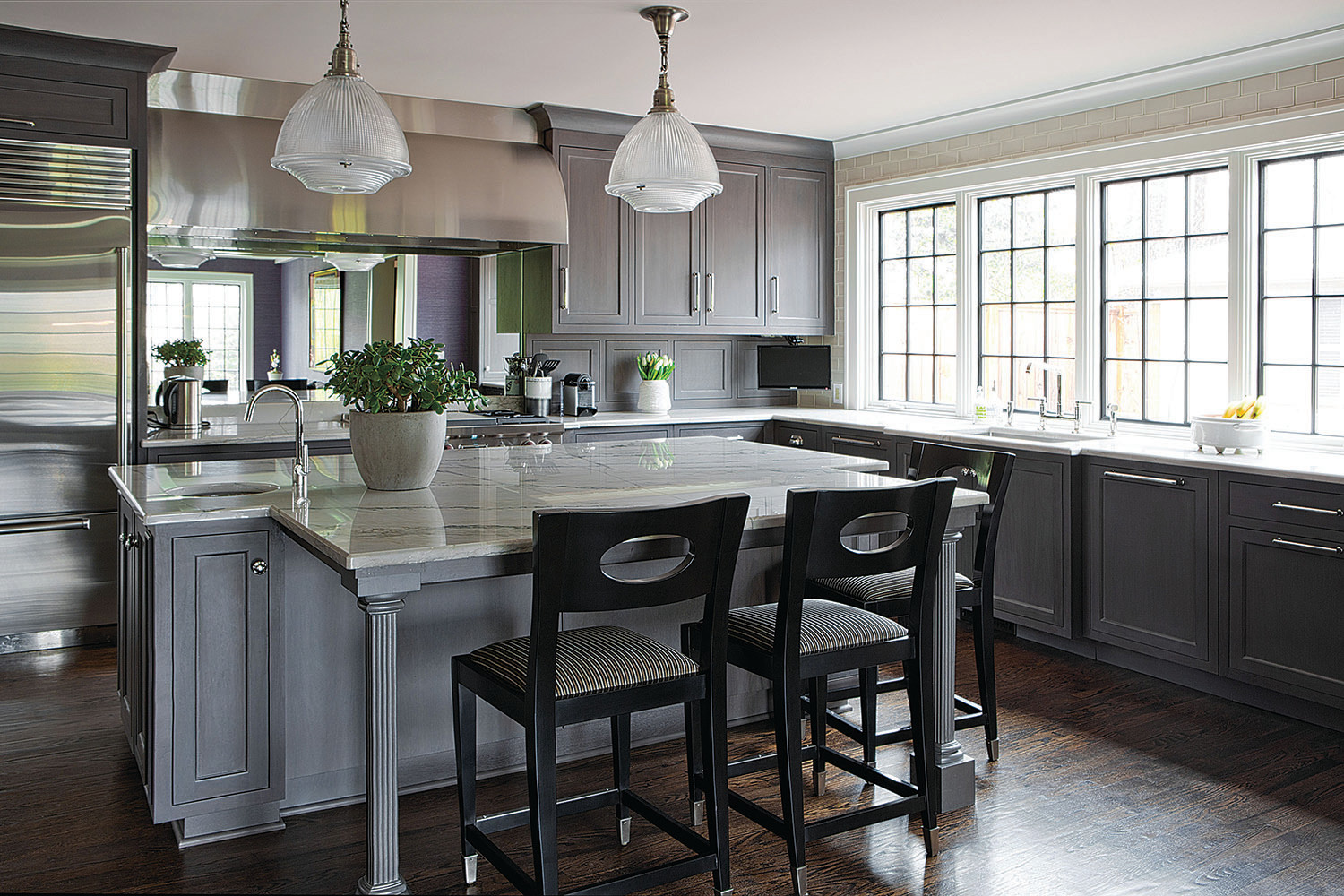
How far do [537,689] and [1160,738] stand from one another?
2391 mm

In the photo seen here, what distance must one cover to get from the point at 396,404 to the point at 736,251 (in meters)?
3.68

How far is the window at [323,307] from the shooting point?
5.61 metres

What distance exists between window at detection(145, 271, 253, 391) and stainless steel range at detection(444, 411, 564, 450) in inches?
43.7

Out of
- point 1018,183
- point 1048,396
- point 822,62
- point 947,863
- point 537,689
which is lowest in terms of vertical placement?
point 947,863

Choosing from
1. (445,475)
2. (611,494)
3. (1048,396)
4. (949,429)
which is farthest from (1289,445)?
(445,475)

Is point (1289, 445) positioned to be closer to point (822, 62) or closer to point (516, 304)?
point (822, 62)

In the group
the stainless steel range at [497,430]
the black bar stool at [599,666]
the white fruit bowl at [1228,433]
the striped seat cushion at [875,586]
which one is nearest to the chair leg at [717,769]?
the black bar stool at [599,666]

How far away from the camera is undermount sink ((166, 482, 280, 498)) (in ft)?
9.91

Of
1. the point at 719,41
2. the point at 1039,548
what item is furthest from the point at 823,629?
the point at 719,41

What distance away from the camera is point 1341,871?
8.63 ft

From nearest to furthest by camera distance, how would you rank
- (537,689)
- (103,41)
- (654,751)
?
(537,689), (654,751), (103,41)

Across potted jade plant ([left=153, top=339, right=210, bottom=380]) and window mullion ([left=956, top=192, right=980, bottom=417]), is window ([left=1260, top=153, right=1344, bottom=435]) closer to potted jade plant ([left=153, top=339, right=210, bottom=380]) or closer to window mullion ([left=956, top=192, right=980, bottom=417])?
window mullion ([left=956, top=192, right=980, bottom=417])

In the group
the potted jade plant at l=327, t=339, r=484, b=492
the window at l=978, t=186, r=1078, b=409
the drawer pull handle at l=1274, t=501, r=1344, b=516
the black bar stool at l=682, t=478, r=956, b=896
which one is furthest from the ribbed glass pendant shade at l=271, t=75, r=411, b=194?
the window at l=978, t=186, r=1078, b=409

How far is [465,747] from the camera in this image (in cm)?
251
